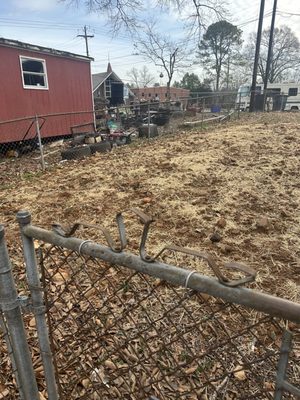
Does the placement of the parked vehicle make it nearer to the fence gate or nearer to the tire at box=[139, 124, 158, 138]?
the tire at box=[139, 124, 158, 138]

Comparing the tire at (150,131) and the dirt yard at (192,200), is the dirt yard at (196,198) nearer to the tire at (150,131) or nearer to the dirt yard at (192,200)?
the dirt yard at (192,200)

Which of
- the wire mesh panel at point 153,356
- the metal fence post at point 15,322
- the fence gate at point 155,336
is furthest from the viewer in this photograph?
the wire mesh panel at point 153,356

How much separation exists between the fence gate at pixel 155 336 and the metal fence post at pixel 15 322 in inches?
2.5

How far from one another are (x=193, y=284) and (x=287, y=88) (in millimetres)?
32540

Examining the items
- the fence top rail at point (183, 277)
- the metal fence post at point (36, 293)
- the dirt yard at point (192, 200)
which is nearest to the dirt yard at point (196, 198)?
the dirt yard at point (192, 200)

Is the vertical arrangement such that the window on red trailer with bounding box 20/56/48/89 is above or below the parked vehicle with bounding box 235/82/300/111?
above

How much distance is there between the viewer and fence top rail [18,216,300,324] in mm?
707

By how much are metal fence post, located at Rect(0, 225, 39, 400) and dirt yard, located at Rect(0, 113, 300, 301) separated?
1.83m

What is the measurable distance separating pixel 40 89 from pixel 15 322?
11.5 meters

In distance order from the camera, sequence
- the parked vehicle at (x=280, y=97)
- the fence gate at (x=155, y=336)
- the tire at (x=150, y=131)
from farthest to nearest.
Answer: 1. the parked vehicle at (x=280, y=97)
2. the tire at (x=150, y=131)
3. the fence gate at (x=155, y=336)

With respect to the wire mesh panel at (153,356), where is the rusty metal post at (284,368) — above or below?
above

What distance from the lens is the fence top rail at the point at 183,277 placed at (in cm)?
71

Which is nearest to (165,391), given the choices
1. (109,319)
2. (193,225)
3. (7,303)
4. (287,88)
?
(109,319)

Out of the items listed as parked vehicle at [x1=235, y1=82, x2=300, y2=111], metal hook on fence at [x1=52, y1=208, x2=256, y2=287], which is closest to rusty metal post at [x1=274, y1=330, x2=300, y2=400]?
metal hook on fence at [x1=52, y1=208, x2=256, y2=287]
